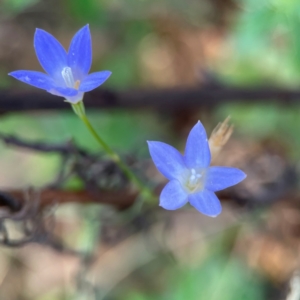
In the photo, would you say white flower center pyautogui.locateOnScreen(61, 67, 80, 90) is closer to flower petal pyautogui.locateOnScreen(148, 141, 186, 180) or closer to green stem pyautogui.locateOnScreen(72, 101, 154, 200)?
green stem pyautogui.locateOnScreen(72, 101, 154, 200)

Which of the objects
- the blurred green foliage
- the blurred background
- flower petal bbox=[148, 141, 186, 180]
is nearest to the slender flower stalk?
flower petal bbox=[148, 141, 186, 180]

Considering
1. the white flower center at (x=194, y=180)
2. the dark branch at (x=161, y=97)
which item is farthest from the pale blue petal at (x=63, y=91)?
the dark branch at (x=161, y=97)

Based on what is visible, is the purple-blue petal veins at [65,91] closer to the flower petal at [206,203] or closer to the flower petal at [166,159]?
the flower petal at [166,159]

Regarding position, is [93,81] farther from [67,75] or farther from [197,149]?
[197,149]

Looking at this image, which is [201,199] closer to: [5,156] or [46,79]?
[46,79]

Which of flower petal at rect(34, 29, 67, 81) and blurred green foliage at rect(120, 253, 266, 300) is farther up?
flower petal at rect(34, 29, 67, 81)
